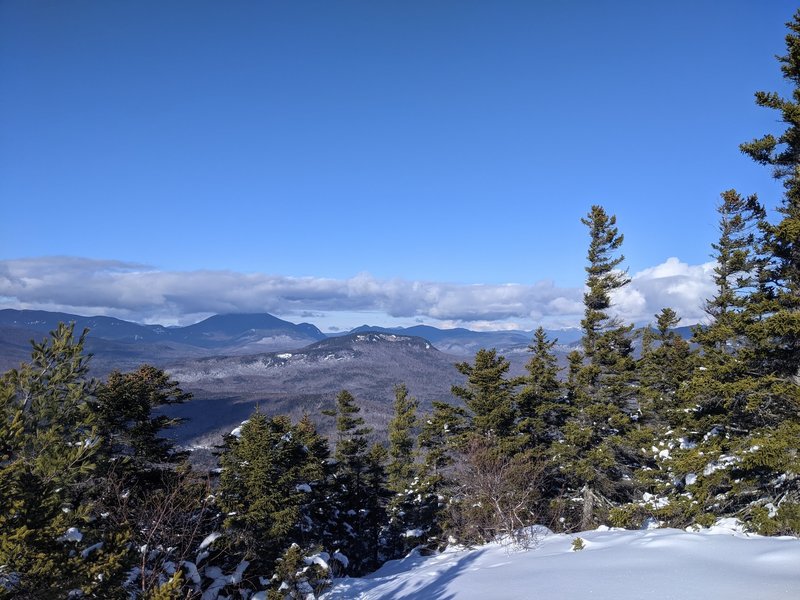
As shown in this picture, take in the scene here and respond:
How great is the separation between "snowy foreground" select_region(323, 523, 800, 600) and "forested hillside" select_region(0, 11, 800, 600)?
1672 millimetres

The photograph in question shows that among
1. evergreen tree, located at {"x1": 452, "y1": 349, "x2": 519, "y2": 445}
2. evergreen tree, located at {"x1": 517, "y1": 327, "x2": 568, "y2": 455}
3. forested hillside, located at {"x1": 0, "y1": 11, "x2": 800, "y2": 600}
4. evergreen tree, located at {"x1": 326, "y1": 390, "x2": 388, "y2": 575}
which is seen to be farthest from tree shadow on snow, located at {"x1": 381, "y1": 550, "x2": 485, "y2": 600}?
evergreen tree, located at {"x1": 326, "y1": 390, "x2": 388, "y2": 575}

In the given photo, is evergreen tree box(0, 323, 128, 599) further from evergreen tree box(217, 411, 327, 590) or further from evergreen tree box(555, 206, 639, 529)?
evergreen tree box(555, 206, 639, 529)

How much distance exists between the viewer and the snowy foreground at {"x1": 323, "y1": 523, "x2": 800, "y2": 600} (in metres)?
8.19

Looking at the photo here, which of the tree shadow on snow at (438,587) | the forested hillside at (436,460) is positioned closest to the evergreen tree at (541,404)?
the forested hillside at (436,460)

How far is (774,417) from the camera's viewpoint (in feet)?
44.1

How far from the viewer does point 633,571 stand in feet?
32.3

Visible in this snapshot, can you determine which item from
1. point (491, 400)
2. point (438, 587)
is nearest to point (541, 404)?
point (491, 400)

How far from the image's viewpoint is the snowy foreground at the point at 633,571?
819 centimetres

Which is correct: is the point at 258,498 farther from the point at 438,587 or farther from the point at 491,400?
the point at 491,400

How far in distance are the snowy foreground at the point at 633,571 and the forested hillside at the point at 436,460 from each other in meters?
1.67

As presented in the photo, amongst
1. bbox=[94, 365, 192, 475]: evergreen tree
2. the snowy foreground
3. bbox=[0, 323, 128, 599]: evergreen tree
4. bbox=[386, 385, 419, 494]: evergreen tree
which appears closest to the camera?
the snowy foreground

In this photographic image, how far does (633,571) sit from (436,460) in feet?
76.3

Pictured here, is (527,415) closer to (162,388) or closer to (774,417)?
(774,417)

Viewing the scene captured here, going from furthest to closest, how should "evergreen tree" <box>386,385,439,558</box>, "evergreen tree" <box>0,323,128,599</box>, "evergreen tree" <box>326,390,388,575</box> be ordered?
"evergreen tree" <box>326,390,388,575</box>
"evergreen tree" <box>386,385,439,558</box>
"evergreen tree" <box>0,323,128,599</box>
